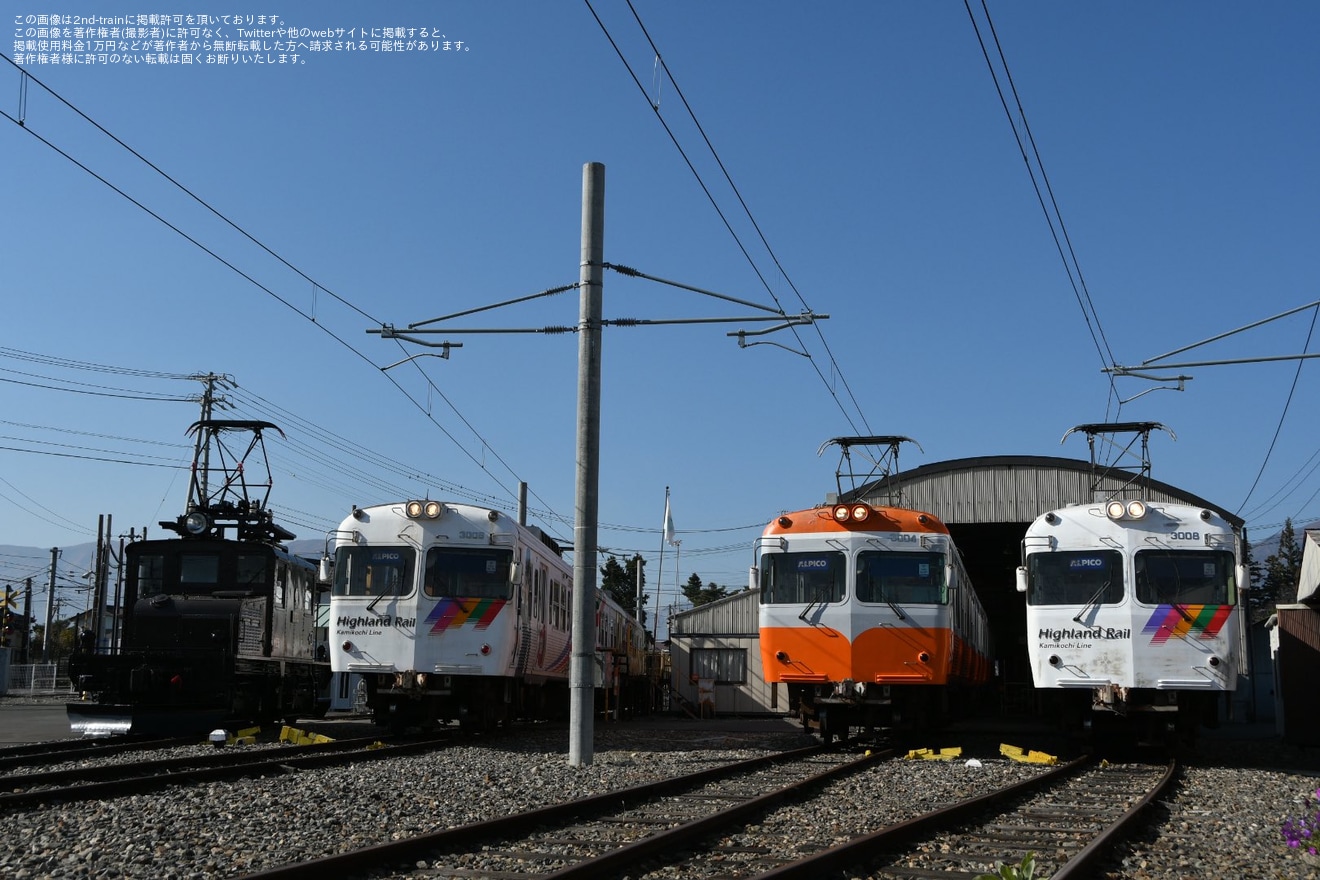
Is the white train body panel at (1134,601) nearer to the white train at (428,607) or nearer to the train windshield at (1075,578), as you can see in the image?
the train windshield at (1075,578)

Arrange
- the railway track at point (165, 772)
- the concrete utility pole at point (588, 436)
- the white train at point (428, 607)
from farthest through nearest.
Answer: the white train at point (428, 607), the concrete utility pole at point (588, 436), the railway track at point (165, 772)

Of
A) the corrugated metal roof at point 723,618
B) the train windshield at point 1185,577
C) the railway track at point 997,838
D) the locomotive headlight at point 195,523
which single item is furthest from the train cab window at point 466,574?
the corrugated metal roof at point 723,618

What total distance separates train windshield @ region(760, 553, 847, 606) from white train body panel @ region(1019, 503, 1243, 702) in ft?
7.91

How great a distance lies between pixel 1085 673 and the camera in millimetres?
15102

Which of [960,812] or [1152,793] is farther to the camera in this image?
[1152,793]

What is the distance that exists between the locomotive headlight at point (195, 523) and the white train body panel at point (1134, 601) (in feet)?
44.2

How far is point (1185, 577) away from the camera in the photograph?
15102 millimetres

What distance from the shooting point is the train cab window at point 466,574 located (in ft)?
55.7

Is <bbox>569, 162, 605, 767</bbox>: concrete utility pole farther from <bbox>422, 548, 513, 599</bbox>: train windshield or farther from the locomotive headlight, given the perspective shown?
the locomotive headlight

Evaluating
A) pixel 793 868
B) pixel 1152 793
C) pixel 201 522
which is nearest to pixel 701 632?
pixel 201 522

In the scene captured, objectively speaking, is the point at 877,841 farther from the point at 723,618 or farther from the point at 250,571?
the point at 723,618

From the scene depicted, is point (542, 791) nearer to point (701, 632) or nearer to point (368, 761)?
point (368, 761)

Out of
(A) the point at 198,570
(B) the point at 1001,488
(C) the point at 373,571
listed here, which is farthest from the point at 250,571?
(B) the point at 1001,488

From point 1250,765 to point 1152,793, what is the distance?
567cm
